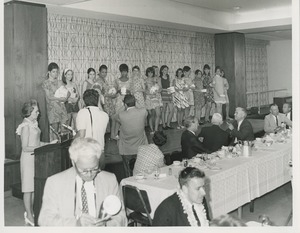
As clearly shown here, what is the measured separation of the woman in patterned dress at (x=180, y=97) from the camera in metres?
9.26

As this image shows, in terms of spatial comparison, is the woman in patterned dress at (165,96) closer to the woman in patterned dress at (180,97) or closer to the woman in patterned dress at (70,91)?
the woman in patterned dress at (180,97)

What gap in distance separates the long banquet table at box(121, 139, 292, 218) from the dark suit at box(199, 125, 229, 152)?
480mm

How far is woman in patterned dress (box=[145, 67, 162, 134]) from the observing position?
851cm

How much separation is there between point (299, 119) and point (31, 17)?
512 cm

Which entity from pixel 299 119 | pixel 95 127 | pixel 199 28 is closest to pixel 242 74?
pixel 199 28

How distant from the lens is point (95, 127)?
4.68m

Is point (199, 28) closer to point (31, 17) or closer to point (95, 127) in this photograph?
point (31, 17)

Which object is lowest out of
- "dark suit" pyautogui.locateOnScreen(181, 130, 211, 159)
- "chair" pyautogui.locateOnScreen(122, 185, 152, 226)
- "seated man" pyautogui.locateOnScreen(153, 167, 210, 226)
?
"chair" pyautogui.locateOnScreen(122, 185, 152, 226)

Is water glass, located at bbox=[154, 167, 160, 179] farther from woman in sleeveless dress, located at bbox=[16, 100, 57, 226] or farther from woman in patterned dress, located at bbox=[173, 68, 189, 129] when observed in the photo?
woman in patterned dress, located at bbox=[173, 68, 189, 129]

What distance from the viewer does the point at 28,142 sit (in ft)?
14.4

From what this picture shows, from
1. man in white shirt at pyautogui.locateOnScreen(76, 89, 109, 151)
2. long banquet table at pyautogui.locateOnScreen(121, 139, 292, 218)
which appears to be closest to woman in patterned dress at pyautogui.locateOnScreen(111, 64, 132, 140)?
long banquet table at pyautogui.locateOnScreen(121, 139, 292, 218)

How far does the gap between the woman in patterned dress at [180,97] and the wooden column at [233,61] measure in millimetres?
3236

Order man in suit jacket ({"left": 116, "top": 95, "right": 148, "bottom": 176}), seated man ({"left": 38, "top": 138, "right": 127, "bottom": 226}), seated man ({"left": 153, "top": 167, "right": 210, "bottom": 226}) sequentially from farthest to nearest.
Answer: man in suit jacket ({"left": 116, "top": 95, "right": 148, "bottom": 176}) → seated man ({"left": 153, "top": 167, "right": 210, "bottom": 226}) → seated man ({"left": 38, "top": 138, "right": 127, "bottom": 226})

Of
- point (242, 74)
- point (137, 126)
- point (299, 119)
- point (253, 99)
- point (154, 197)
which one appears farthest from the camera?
point (253, 99)
